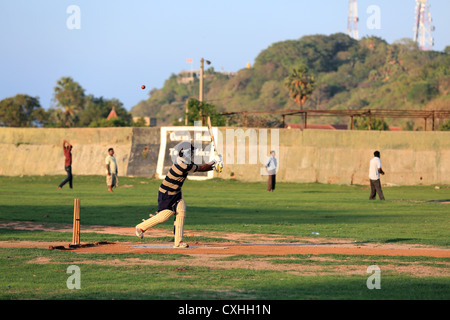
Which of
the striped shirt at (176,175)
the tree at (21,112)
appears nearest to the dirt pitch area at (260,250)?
the striped shirt at (176,175)

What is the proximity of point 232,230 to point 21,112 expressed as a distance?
93603 mm

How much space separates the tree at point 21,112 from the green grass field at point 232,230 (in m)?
71.5

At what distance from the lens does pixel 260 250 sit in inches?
596

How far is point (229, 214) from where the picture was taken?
2367cm

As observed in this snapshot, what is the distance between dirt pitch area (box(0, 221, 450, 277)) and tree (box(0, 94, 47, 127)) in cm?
9115

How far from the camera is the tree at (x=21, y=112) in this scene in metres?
105

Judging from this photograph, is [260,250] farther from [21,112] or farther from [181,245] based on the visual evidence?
[21,112]

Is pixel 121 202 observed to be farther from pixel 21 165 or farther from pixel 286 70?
pixel 286 70

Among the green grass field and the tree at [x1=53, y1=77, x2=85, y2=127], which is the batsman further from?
the tree at [x1=53, y1=77, x2=85, y2=127]

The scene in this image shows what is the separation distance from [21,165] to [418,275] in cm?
4312

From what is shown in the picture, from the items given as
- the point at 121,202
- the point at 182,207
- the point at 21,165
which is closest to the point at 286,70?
the point at 21,165

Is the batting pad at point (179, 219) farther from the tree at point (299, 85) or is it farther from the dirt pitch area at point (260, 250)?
the tree at point (299, 85)

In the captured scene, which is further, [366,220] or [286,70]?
[286,70]

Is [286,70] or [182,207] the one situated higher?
[286,70]
